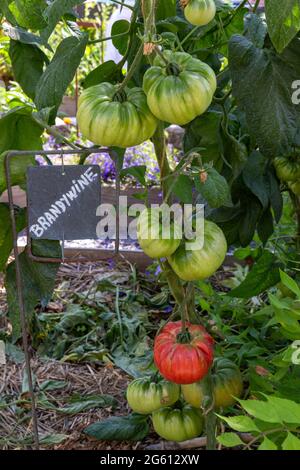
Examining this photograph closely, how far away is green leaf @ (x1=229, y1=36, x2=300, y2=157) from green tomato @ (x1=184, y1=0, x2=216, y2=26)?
0.25 feet

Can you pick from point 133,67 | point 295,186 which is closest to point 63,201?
point 133,67

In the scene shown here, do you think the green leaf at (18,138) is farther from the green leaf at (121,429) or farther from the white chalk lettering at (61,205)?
the green leaf at (121,429)

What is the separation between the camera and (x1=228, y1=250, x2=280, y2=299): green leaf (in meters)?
1.41

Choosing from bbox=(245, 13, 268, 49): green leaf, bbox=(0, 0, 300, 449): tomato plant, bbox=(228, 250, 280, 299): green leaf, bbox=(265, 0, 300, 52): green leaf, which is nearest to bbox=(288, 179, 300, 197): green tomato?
bbox=(0, 0, 300, 449): tomato plant

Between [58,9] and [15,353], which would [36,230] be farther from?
[15,353]

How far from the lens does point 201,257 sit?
104 centimetres

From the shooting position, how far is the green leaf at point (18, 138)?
1175mm

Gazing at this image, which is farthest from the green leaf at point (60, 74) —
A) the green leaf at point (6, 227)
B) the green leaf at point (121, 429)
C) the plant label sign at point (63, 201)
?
the green leaf at point (121, 429)

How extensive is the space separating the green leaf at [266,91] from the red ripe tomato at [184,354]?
35cm

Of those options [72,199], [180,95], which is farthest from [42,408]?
[180,95]

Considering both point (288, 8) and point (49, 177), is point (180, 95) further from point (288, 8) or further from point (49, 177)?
point (49, 177)

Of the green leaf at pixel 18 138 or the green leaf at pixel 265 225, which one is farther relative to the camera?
the green leaf at pixel 265 225

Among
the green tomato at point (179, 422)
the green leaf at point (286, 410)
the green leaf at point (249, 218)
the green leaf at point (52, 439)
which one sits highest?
the green leaf at point (286, 410)

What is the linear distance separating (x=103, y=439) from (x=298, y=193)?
701 mm
